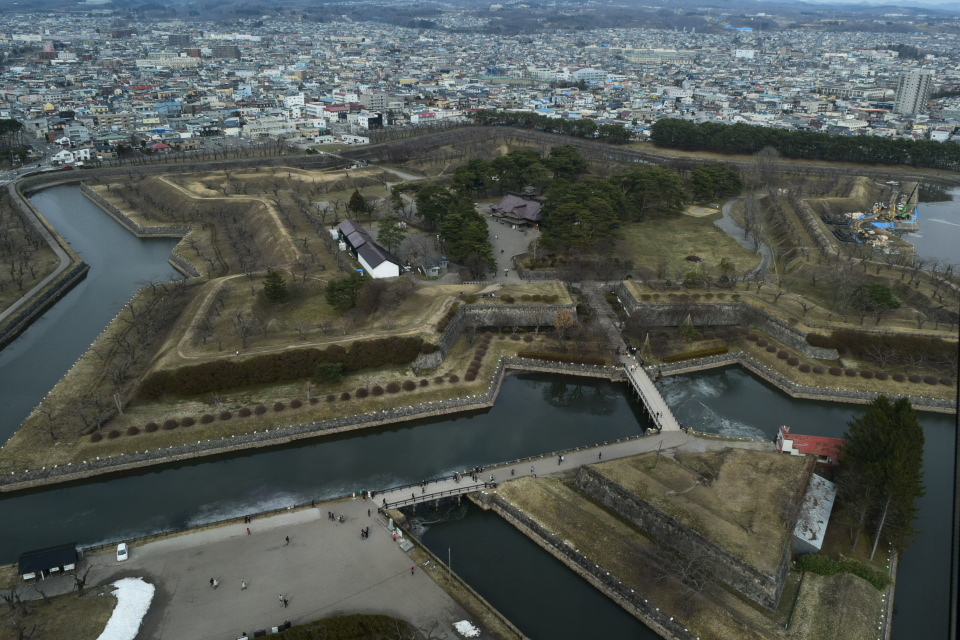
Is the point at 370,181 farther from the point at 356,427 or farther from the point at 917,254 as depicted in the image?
the point at 917,254

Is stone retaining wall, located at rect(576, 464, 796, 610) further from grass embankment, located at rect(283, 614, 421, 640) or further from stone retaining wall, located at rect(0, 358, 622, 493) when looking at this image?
grass embankment, located at rect(283, 614, 421, 640)

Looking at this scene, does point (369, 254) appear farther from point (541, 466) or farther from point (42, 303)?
point (42, 303)

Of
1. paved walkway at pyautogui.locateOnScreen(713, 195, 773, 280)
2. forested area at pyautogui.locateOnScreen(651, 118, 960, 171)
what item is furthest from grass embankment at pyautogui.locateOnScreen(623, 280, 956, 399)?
forested area at pyautogui.locateOnScreen(651, 118, 960, 171)

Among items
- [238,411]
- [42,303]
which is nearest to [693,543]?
[238,411]

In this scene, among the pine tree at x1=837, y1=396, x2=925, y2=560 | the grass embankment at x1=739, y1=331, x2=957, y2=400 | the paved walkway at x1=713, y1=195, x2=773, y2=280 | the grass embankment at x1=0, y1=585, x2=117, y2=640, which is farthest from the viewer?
the paved walkway at x1=713, y1=195, x2=773, y2=280

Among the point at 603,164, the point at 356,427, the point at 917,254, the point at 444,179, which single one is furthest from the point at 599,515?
the point at 603,164

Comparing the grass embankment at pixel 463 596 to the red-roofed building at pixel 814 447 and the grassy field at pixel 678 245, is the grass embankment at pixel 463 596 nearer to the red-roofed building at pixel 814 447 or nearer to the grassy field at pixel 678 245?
the red-roofed building at pixel 814 447

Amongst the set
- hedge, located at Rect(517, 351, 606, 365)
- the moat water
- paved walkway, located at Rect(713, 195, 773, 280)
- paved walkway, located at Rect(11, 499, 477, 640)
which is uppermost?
paved walkway, located at Rect(713, 195, 773, 280)
